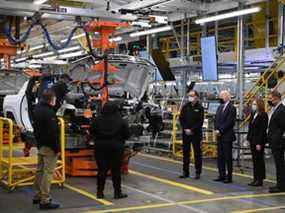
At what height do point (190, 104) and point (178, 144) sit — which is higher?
point (190, 104)

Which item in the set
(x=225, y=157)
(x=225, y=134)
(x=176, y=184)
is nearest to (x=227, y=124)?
(x=225, y=134)

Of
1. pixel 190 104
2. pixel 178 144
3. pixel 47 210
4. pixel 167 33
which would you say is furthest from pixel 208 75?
pixel 167 33

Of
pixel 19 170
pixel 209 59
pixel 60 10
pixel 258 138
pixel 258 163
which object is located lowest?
pixel 19 170

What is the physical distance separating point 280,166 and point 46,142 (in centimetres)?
437

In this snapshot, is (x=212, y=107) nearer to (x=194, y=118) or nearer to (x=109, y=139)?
(x=194, y=118)

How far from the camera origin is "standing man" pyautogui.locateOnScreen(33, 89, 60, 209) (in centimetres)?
748

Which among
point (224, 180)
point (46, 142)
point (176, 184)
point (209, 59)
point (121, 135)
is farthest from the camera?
point (209, 59)

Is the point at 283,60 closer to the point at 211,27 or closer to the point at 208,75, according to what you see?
the point at 208,75

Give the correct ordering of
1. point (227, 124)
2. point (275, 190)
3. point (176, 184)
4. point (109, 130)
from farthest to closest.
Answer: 1. point (227, 124)
2. point (176, 184)
3. point (275, 190)
4. point (109, 130)

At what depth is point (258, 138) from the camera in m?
9.58

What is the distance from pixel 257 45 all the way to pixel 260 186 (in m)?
11.8

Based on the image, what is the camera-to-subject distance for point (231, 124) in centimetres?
997

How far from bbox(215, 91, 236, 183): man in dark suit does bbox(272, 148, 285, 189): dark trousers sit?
111 cm

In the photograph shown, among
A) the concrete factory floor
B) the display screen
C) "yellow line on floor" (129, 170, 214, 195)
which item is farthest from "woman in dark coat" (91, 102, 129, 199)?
the display screen
